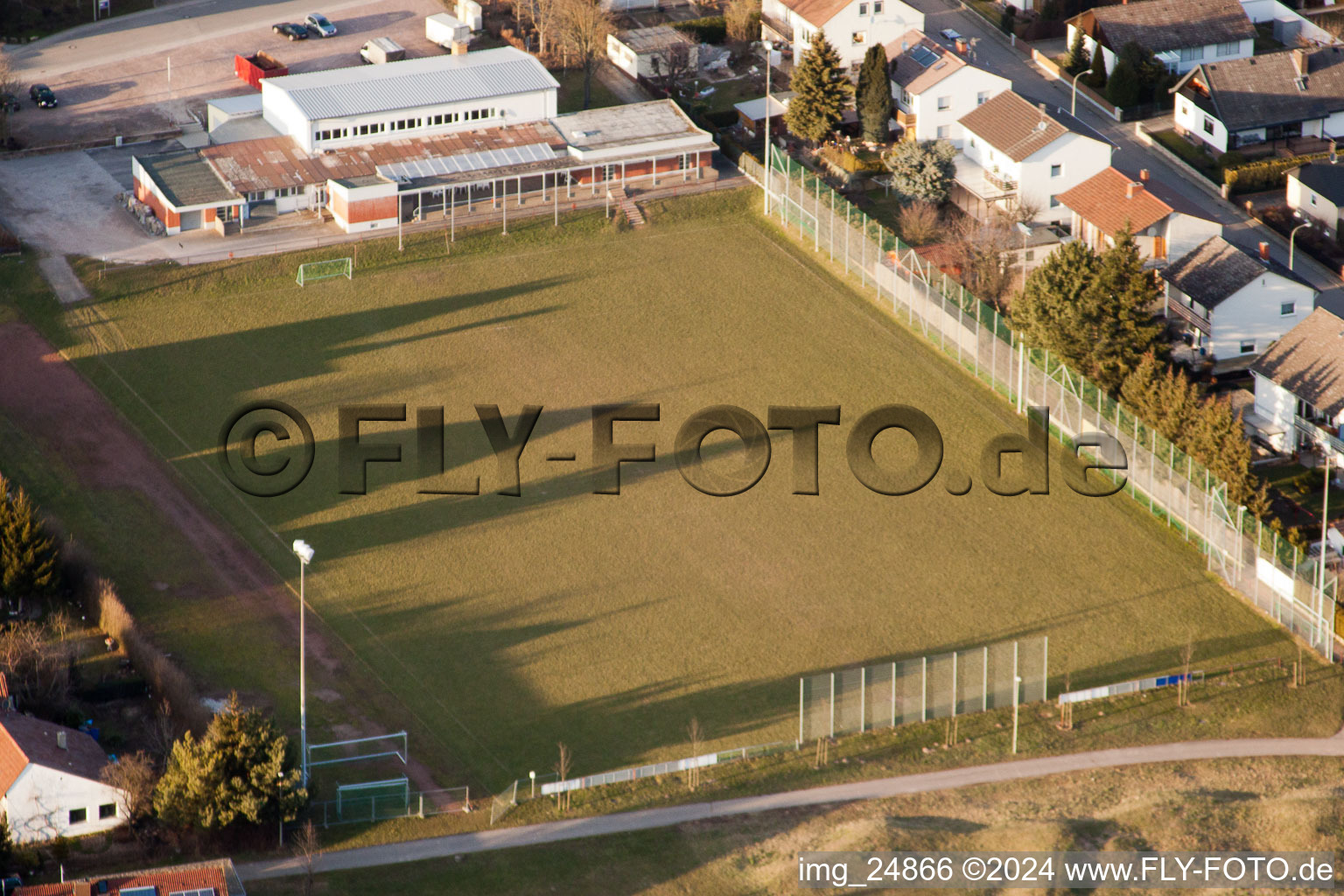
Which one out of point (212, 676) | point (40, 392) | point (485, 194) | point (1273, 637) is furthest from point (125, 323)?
point (1273, 637)

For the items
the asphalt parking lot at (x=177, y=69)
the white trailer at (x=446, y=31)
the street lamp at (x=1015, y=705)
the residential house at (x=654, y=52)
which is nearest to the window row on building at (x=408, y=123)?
the asphalt parking lot at (x=177, y=69)

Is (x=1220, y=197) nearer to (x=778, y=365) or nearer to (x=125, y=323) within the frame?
(x=778, y=365)

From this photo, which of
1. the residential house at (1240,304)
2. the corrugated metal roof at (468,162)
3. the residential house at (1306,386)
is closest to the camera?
the residential house at (1306,386)

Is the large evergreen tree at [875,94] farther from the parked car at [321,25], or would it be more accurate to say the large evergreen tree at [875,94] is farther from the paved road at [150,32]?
the paved road at [150,32]

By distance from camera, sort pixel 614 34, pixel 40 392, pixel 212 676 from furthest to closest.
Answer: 1. pixel 614 34
2. pixel 40 392
3. pixel 212 676

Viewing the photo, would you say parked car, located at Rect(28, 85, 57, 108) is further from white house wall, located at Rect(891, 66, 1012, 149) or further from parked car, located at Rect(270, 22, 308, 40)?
white house wall, located at Rect(891, 66, 1012, 149)

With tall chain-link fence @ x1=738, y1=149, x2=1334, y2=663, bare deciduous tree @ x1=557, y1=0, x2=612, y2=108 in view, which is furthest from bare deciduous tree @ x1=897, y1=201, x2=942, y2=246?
bare deciduous tree @ x1=557, y1=0, x2=612, y2=108
